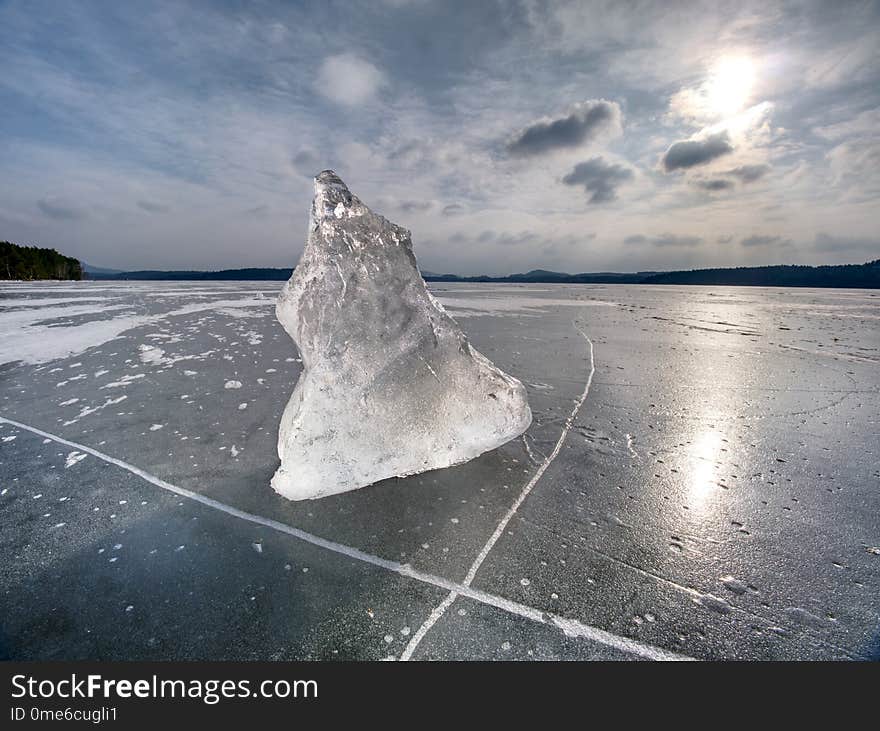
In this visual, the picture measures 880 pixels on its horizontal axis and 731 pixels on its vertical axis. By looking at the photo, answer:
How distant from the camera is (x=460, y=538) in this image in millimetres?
2340

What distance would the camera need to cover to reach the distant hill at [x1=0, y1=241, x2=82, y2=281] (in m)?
59.9

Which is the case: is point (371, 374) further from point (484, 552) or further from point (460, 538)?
point (484, 552)

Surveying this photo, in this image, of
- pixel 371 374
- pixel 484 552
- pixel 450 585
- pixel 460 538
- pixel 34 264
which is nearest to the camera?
pixel 450 585

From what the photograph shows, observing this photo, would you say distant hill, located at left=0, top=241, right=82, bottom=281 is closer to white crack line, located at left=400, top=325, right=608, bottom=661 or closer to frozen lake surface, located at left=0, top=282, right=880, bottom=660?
frozen lake surface, located at left=0, top=282, right=880, bottom=660

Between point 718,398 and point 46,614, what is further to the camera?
point 718,398

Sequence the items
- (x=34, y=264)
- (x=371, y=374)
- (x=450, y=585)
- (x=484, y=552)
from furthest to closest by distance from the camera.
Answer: (x=34, y=264)
(x=371, y=374)
(x=484, y=552)
(x=450, y=585)

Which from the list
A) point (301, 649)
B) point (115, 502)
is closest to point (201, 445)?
point (115, 502)

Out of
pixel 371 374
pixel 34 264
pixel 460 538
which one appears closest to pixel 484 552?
pixel 460 538

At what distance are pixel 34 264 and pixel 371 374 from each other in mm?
92435

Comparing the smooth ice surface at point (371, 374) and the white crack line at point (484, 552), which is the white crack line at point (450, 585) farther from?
Result: the smooth ice surface at point (371, 374)

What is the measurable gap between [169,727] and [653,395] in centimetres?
541

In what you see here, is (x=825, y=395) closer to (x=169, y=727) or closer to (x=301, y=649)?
(x=301, y=649)

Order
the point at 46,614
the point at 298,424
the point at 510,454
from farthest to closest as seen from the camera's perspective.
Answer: the point at 510,454, the point at 298,424, the point at 46,614

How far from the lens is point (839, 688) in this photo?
5.03 ft
